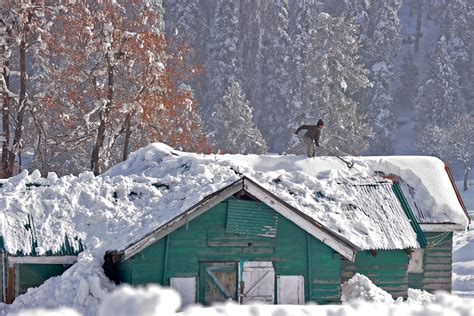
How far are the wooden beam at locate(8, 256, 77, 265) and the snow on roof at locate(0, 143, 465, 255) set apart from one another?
0.15 m

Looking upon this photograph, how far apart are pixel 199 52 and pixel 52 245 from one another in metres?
65.6

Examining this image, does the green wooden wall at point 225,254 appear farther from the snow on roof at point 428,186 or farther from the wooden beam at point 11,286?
the snow on roof at point 428,186

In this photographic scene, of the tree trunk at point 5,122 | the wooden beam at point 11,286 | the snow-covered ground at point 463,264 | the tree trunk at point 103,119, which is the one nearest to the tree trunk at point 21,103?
the tree trunk at point 5,122

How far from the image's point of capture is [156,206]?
1800cm

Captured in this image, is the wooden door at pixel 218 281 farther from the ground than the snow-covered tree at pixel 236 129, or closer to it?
closer to it

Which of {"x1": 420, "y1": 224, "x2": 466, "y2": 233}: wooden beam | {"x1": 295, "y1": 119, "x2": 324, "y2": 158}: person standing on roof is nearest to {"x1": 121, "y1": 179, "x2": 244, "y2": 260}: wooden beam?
{"x1": 420, "y1": 224, "x2": 466, "y2": 233}: wooden beam

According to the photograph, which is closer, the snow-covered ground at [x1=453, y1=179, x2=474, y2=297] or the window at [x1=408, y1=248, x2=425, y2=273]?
the window at [x1=408, y1=248, x2=425, y2=273]

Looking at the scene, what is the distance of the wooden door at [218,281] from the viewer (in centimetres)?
1658

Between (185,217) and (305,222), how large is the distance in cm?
259

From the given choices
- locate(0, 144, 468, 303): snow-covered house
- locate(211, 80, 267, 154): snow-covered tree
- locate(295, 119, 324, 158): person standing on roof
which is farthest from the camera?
locate(211, 80, 267, 154): snow-covered tree

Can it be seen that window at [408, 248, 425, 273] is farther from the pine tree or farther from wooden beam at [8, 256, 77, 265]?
the pine tree

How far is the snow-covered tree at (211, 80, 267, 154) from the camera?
6350 centimetres

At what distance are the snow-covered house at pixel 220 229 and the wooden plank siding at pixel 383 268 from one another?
2 cm

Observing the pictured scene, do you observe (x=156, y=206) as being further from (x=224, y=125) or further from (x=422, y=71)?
(x=422, y=71)
